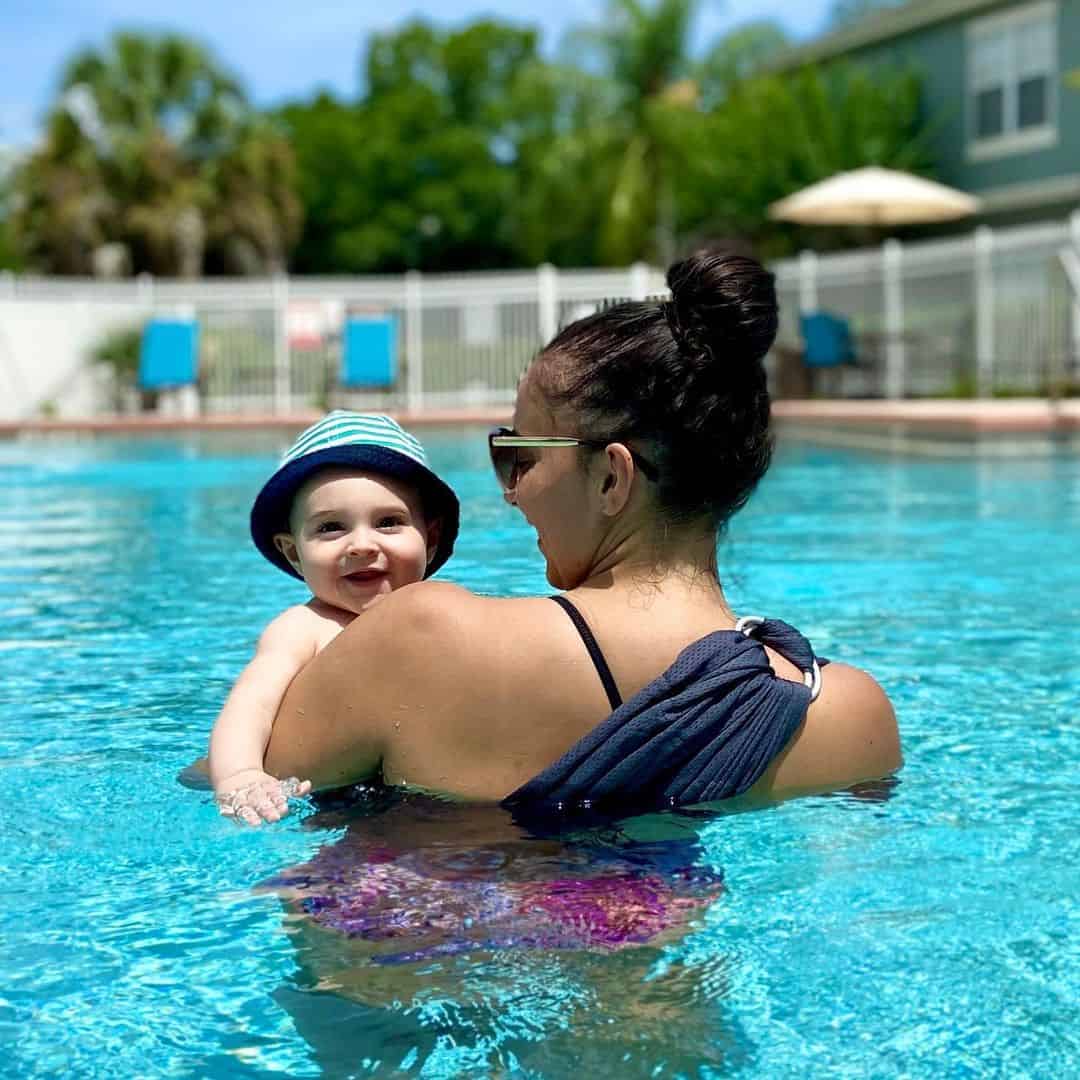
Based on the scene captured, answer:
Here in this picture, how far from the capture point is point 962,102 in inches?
992

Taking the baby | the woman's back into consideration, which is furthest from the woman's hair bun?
the baby

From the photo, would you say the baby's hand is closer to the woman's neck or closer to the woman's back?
the woman's back

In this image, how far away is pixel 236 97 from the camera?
41.8 metres

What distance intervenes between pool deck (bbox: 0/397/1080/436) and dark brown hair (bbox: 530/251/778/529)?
487 inches

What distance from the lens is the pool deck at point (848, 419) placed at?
14.2 metres

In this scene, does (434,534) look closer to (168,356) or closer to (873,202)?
(873,202)

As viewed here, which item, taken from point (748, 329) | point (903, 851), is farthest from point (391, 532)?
point (903, 851)

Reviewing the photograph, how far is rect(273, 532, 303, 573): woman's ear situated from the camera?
2996 millimetres

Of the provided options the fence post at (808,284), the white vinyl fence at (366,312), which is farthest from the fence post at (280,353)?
the fence post at (808,284)

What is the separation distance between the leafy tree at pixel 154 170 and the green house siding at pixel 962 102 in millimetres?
18302

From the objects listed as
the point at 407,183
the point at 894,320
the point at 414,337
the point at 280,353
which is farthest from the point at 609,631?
the point at 407,183

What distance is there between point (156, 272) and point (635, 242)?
13.0 metres

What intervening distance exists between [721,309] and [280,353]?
22.6m

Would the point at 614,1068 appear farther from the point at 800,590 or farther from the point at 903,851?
the point at 800,590
